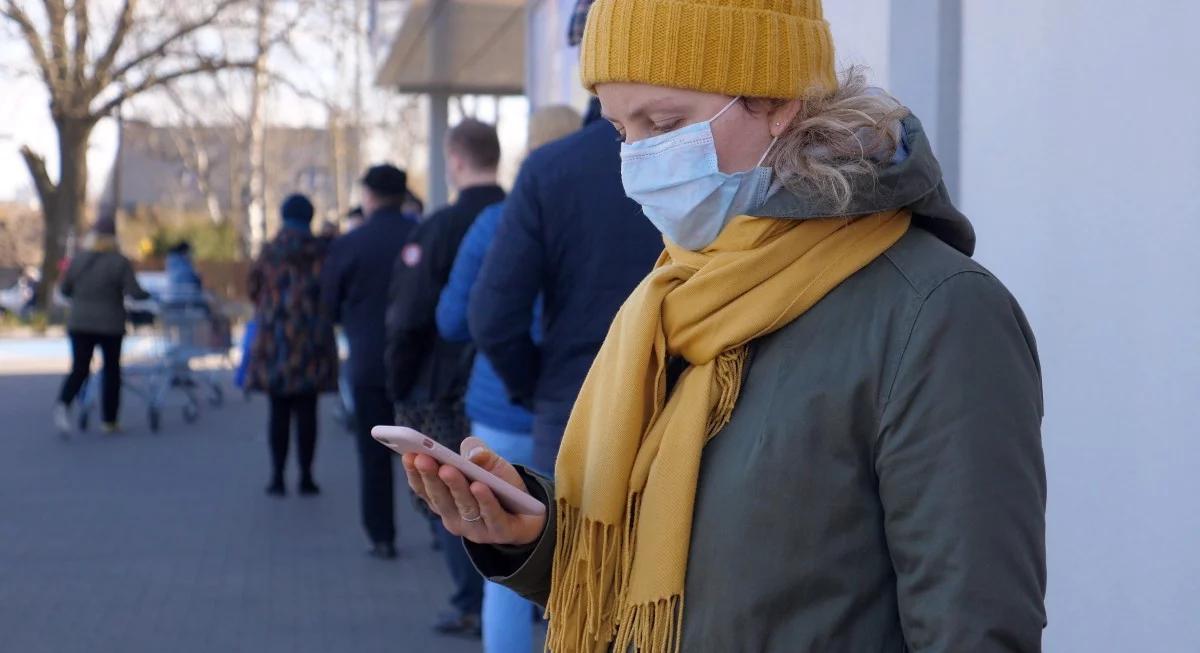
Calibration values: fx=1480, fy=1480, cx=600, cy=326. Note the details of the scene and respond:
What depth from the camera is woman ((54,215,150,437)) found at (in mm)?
11273

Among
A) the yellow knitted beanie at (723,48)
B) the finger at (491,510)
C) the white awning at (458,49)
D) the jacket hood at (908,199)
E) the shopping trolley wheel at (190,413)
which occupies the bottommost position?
the shopping trolley wheel at (190,413)

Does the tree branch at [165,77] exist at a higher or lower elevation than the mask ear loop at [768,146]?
higher

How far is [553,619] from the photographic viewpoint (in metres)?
1.93

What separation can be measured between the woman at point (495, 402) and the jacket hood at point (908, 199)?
7.50 feet

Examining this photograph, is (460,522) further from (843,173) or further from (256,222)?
(256,222)

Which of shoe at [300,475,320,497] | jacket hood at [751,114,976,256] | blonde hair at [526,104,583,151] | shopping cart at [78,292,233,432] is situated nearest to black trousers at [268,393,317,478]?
shoe at [300,475,320,497]

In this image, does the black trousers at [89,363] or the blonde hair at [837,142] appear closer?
the blonde hair at [837,142]

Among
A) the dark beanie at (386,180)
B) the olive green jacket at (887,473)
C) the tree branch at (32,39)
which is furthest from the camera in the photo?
the tree branch at (32,39)

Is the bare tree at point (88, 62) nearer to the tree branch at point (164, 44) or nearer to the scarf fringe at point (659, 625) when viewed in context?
the tree branch at point (164, 44)

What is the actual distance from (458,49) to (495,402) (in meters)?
11.1

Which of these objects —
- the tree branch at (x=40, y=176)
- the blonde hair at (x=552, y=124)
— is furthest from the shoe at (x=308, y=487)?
the tree branch at (x=40, y=176)

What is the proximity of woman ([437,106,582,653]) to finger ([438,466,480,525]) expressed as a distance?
207 cm

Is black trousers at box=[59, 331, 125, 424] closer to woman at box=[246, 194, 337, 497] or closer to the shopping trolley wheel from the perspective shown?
the shopping trolley wheel

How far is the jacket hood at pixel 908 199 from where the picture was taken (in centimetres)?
167
